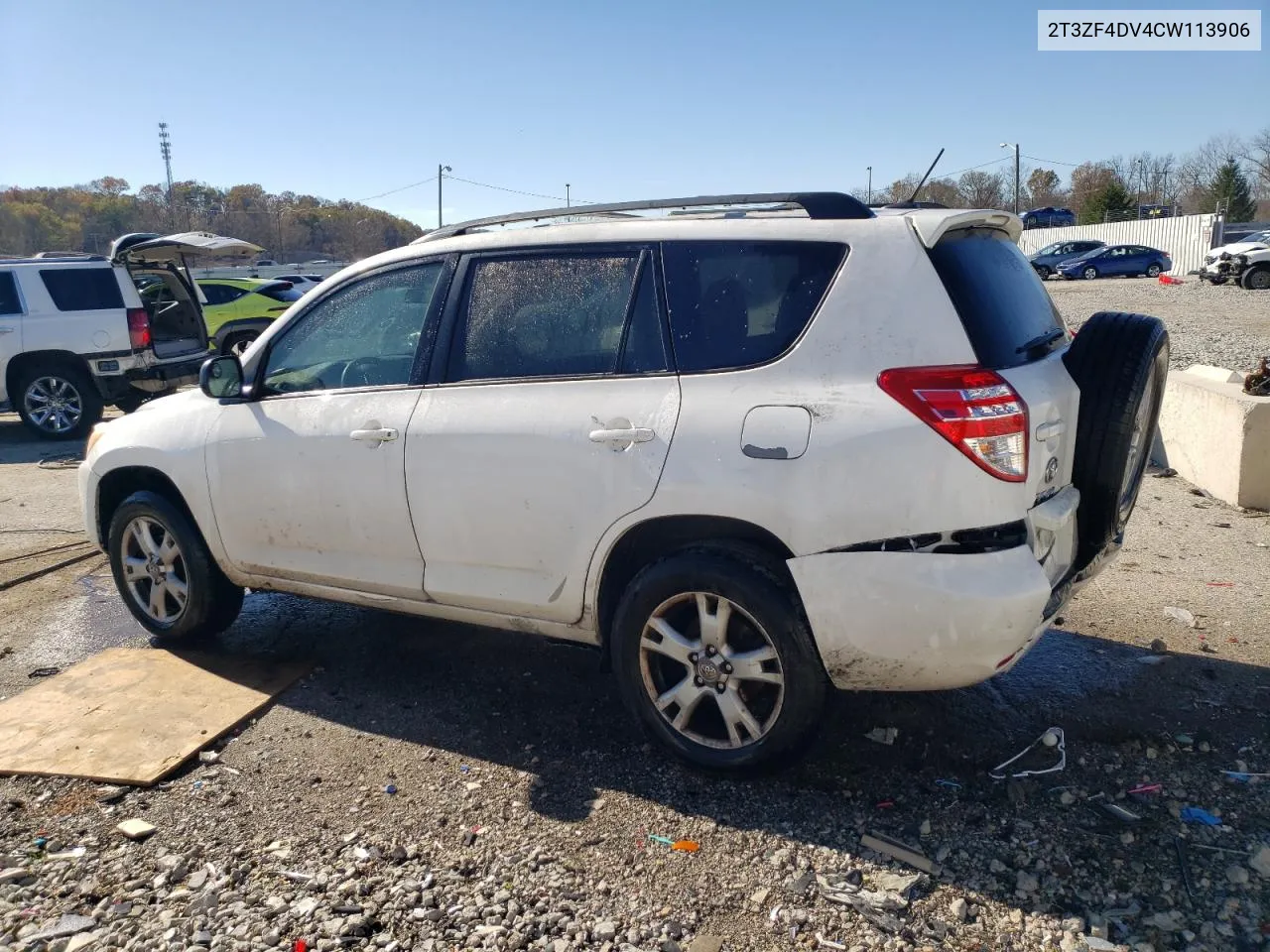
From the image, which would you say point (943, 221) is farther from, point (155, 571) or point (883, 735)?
point (155, 571)

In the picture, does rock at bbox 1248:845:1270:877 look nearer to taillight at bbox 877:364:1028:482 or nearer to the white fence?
taillight at bbox 877:364:1028:482

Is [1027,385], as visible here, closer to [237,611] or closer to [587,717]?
[587,717]

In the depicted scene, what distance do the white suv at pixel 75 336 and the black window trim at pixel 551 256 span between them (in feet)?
29.2

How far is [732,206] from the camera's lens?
3543 mm

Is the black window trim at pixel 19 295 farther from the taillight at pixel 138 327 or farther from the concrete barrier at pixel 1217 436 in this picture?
the concrete barrier at pixel 1217 436

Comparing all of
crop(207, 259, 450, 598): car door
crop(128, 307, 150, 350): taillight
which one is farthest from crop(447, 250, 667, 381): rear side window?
crop(128, 307, 150, 350): taillight

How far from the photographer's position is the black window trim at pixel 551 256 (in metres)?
3.38

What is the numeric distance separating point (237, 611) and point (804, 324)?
10.4 feet

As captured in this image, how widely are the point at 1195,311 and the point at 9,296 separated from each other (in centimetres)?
2049

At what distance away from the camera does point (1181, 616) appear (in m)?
4.72

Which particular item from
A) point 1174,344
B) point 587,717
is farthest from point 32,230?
point 587,717

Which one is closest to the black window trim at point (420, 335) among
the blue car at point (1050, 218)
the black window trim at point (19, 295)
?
the black window trim at point (19, 295)

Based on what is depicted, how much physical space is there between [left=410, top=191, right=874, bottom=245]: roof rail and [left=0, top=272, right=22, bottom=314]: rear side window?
363 inches

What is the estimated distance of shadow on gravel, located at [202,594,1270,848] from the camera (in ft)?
10.6
